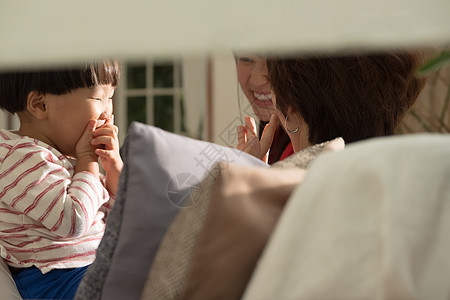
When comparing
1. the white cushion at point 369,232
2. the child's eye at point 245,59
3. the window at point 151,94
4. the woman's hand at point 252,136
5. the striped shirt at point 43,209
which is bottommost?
the window at point 151,94

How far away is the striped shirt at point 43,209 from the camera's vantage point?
1.47 m

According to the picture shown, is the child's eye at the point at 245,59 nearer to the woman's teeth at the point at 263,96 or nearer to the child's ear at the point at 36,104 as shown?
the woman's teeth at the point at 263,96

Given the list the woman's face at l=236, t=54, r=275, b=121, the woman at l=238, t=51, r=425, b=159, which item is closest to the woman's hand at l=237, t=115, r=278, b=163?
the woman at l=238, t=51, r=425, b=159

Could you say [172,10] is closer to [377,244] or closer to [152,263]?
[152,263]

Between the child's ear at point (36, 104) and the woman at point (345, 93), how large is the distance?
2.06 feet

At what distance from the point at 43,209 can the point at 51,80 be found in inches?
15.6

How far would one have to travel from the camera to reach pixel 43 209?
146cm

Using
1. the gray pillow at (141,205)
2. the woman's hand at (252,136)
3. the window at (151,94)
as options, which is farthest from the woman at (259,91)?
the window at (151,94)

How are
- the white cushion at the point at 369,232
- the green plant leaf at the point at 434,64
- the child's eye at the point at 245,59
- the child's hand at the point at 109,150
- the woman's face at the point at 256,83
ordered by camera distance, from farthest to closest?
the child's eye at the point at 245,59, the woman's face at the point at 256,83, the child's hand at the point at 109,150, the green plant leaf at the point at 434,64, the white cushion at the point at 369,232

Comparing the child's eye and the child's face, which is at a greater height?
the child's eye

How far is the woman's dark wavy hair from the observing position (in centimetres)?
149

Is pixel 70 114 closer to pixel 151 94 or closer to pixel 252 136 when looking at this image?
pixel 252 136

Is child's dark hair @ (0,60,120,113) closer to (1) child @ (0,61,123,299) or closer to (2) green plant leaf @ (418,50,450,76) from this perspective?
(1) child @ (0,61,123,299)

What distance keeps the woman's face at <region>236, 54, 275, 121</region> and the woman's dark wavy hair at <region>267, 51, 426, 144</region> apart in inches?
18.9
